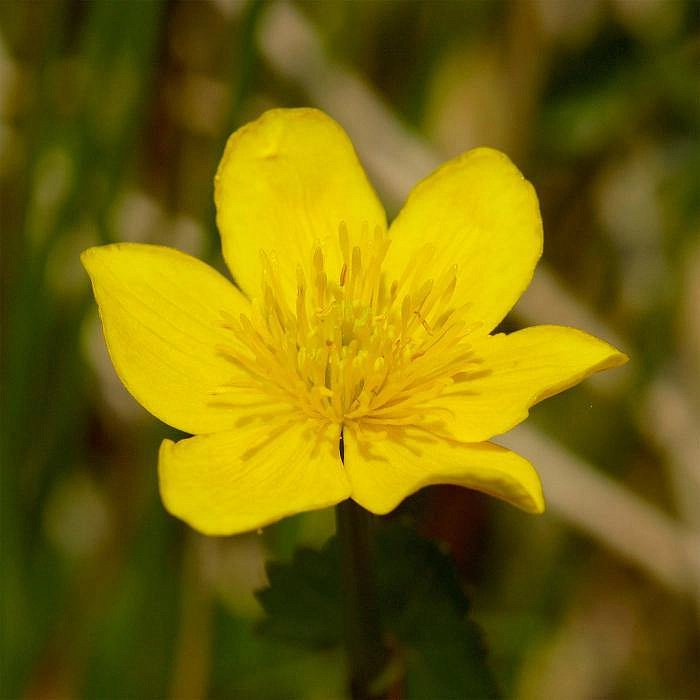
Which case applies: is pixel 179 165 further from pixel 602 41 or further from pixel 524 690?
pixel 524 690

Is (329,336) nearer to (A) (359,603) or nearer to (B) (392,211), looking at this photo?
(A) (359,603)

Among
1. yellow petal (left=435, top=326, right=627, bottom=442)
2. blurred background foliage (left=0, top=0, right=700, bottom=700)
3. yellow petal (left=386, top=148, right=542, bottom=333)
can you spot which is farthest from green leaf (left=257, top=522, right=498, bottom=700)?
blurred background foliage (left=0, top=0, right=700, bottom=700)

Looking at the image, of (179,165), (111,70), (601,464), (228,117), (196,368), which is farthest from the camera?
(179,165)

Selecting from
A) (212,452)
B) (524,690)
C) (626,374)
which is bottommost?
(524,690)

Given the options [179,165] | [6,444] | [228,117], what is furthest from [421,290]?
[179,165]

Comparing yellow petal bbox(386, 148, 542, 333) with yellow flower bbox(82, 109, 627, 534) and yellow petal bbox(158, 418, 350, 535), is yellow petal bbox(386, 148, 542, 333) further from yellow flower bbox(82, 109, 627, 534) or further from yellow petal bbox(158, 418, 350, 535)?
yellow petal bbox(158, 418, 350, 535)

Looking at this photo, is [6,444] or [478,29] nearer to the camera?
[6,444]

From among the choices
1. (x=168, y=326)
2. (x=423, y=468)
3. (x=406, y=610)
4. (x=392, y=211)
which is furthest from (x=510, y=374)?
(x=392, y=211)
